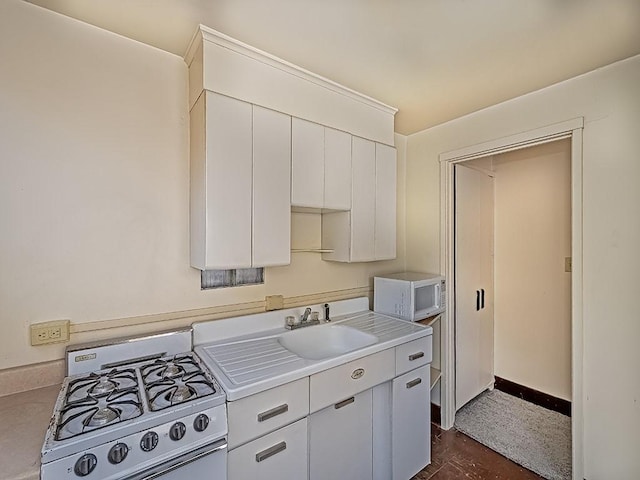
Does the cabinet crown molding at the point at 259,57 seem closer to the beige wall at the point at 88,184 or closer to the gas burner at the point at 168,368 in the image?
the beige wall at the point at 88,184

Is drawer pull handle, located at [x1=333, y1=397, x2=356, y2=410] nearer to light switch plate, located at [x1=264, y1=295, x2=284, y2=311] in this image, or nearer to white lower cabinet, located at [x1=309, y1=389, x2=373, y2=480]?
white lower cabinet, located at [x1=309, y1=389, x2=373, y2=480]

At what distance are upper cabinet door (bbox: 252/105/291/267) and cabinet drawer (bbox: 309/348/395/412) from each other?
2.09 feet

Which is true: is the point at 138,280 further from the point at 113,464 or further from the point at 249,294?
the point at 113,464

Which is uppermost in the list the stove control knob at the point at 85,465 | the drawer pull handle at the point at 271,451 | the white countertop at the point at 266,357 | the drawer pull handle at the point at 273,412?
the white countertop at the point at 266,357

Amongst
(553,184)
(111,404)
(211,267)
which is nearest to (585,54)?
(553,184)

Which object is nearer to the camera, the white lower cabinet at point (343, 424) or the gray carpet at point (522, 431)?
the white lower cabinet at point (343, 424)

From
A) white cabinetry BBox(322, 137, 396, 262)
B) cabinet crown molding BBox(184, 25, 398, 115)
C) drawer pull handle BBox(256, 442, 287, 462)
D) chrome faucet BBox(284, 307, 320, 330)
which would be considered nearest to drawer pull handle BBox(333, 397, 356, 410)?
drawer pull handle BBox(256, 442, 287, 462)

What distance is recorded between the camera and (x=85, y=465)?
95cm

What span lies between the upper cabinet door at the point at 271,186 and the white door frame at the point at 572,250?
4.59 ft

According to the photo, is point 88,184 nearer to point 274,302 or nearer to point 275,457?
point 274,302

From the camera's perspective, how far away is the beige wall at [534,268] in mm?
2725

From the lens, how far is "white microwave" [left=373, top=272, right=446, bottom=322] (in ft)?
7.31

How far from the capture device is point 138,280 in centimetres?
159

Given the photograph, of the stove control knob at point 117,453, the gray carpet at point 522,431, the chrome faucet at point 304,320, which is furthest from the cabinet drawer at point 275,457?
the gray carpet at point 522,431
